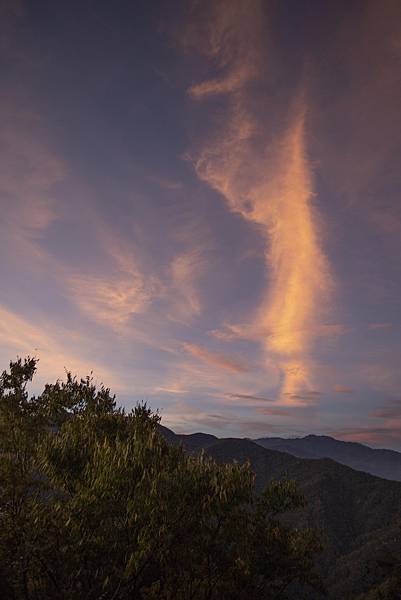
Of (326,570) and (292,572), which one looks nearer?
(292,572)

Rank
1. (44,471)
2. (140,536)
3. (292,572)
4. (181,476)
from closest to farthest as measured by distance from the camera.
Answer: (140,536)
(181,476)
(44,471)
(292,572)

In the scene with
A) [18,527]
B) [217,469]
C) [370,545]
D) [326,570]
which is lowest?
[326,570]

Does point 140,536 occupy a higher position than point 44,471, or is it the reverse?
point 44,471

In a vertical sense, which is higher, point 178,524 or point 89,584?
point 178,524

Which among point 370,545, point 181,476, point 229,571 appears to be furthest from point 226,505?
point 370,545

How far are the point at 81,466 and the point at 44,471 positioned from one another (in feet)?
4.73

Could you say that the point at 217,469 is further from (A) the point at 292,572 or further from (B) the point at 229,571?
(A) the point at 292,572

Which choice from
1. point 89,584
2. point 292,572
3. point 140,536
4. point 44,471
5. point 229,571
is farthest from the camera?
point 292,572

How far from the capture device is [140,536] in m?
12.6

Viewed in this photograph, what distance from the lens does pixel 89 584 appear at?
13617 mm

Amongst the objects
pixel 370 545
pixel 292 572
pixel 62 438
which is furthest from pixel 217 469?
pixel 370 545

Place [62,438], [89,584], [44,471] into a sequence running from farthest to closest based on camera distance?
[62,438] < [44,471] < [89,584]

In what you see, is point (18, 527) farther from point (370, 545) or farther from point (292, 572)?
point (370, 545)

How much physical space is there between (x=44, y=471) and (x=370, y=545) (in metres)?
170
